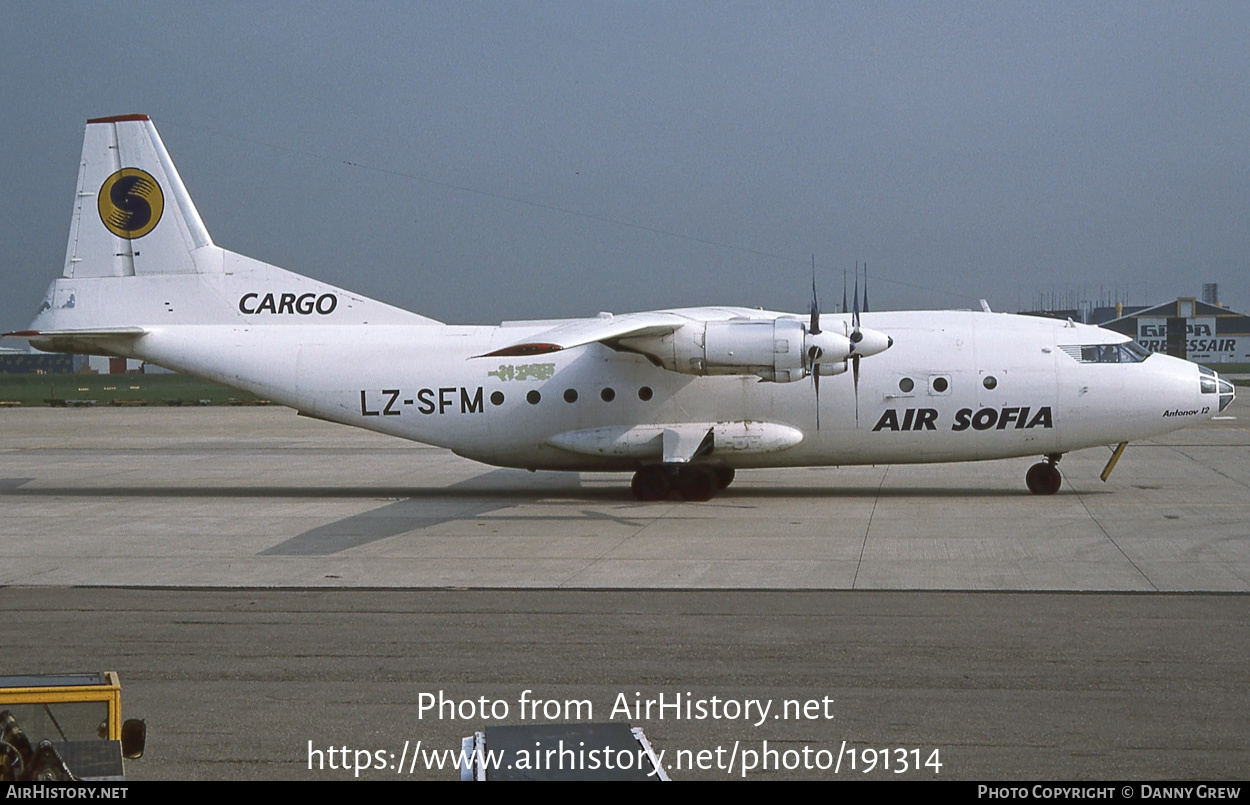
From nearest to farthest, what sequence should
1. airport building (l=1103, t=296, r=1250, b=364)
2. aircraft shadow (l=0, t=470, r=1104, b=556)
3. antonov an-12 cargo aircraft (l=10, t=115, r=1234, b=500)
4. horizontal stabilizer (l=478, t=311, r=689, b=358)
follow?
1. horizontal stabilizer (l=478, t=311, r=689, b=358)
2. aircraft shadow (l=0, t=470, r=1104, b=556)
3. antonov an-12 cargo aircraft (l=10, t=115, r=1234, b=500)
4. airport building (l=1103, t=296, r=1250, b=364)

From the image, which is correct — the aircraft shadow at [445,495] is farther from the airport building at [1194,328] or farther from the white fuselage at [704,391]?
the airport building at [1194,328]

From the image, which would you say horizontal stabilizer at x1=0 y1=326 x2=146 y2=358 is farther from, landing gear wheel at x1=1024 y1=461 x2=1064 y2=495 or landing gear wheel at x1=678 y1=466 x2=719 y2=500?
landing gear wheel at x1=1024 y1=461 x2=1064 y2=495

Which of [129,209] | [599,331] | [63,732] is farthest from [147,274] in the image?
[63,732]

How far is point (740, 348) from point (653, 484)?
12.1ft

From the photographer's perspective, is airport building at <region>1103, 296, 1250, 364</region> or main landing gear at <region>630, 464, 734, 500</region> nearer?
main landing gear at <region>630, 464, 734, 500</region>

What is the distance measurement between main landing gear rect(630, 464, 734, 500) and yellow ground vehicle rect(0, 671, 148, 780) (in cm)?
1794

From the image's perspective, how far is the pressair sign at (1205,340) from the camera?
4368 inches

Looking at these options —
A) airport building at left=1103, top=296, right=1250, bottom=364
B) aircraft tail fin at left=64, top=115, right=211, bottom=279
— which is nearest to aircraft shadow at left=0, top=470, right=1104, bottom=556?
aircraft tail fin at left=64, top=115, right=211, bottom=279

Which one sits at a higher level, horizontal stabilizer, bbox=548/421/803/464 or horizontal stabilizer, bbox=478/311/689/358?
horizontal stabilizer, bbox=478/311/689/358

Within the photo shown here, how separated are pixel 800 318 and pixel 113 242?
46.8 ft

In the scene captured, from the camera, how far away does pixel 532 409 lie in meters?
23.2

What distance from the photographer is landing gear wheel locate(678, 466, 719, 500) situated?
2284 centimetres
